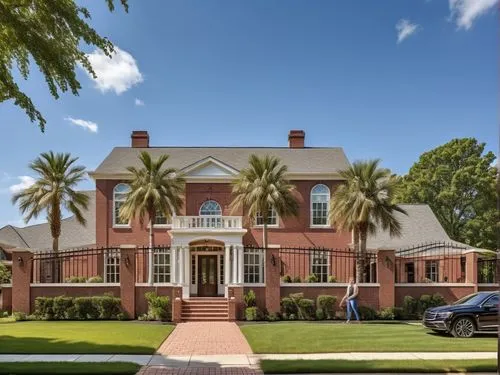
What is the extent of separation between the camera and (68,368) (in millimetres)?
11000

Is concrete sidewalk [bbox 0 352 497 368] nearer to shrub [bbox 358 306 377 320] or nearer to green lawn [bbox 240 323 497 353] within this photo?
green lawn [bbox 240 323 497 353]

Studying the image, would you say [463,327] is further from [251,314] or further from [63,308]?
[63,308]

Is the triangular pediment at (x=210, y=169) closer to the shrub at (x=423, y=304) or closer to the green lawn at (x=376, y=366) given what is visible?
the shrub at (x=423, y=304)

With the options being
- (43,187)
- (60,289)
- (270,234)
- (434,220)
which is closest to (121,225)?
(43,187)

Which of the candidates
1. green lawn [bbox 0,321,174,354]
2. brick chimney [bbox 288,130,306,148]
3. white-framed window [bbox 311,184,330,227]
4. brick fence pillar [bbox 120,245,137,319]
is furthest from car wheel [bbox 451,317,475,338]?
brick chimney [bbox 288,130,306,148]

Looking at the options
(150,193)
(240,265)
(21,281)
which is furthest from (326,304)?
(21,281)

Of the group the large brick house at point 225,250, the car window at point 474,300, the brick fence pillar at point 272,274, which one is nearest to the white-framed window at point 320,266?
the large brick house at point 225,250

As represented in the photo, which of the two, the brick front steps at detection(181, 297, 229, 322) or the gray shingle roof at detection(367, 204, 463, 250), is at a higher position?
the gray shingle roof at detection(367, 204, 463, 250)

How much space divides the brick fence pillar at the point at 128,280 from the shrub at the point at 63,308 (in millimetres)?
2075

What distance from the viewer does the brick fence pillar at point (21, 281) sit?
22562mm

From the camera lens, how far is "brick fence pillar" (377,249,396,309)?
76.3ft

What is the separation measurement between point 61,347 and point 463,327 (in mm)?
11973

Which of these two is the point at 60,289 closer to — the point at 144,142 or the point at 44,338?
the point at 44,338

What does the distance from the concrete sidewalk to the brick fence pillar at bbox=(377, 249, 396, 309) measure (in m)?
10.1
